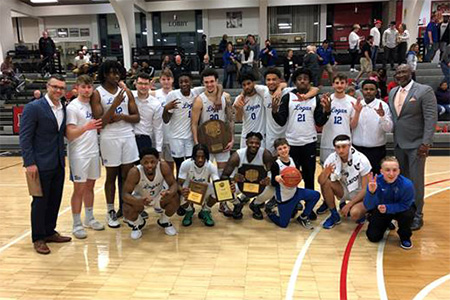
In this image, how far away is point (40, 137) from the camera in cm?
367

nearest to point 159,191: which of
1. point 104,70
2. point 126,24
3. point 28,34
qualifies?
point 104,70

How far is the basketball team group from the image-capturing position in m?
3.82

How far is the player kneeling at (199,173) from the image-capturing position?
4363mm

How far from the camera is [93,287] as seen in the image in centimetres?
313

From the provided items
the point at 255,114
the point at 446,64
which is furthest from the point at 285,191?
the point at 446,64

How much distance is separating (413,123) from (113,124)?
339 cm

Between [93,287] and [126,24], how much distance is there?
596 inches

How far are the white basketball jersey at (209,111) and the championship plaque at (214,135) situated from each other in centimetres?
12

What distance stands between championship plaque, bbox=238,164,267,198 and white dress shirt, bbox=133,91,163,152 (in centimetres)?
122

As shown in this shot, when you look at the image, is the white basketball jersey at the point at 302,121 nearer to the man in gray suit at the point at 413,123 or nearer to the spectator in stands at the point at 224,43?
the man in gray suit at the point at 413,123

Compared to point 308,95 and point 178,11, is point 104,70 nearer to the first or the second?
point 308,95

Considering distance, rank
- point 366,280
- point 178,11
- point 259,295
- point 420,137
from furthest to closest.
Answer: point 178,11 < point 420,137 < point 366,280 < point 259,295

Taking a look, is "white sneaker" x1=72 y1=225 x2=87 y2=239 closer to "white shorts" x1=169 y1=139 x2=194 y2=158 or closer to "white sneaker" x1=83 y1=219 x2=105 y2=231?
"white sneaker" x1=83 y1=219 x2=105 y2=231

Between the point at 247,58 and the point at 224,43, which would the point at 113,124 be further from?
the point at 224,43
